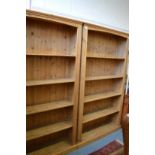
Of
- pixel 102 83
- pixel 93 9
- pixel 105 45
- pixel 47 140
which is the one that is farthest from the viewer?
pixel 102 83

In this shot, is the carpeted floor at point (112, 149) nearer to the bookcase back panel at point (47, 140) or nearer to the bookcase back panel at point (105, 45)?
the bookcase back panel at point (47, 140)

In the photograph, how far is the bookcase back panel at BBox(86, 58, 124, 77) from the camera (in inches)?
123

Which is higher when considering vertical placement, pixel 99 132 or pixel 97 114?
pixel 97 114

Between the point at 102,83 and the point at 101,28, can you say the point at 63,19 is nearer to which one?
the point at 101,28

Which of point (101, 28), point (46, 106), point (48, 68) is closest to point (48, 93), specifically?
point (46, 106)

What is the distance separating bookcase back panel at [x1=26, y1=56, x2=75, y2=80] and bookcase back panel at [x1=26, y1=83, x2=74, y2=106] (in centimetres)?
16

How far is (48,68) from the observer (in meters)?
2.57

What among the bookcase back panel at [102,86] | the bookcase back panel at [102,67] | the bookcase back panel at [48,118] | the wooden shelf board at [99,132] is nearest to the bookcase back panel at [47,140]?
the bookcase back panel at [48,118]

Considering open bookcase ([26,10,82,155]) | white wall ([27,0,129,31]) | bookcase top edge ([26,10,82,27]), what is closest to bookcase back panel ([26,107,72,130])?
open bookcase ([26,10,82,155])

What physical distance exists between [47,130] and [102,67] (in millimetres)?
1633

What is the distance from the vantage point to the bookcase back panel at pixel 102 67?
314cm

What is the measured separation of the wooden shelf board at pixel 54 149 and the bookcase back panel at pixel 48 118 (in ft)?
1.21
